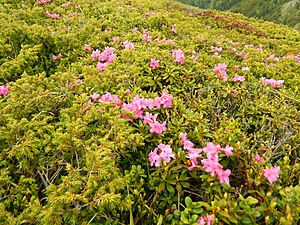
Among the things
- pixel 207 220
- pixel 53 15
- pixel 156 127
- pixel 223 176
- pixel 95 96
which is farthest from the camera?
pixel 53 15

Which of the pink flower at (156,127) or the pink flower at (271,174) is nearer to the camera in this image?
the pink flower at (271,174)

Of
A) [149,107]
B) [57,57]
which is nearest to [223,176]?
[149,107]

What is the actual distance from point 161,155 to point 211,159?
1.13 ft

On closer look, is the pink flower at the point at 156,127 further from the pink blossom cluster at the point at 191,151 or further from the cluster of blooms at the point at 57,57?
the cluster of blooms at the point at 57,57

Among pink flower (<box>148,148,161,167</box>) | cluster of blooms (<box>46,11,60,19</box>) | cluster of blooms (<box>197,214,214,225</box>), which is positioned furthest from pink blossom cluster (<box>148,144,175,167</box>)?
cluster of blooms (<box>46,11,60,19</box>)

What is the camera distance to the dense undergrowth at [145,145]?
1.57 meters

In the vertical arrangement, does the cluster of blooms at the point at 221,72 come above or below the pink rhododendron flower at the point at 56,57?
above

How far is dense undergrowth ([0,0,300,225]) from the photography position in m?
1.57

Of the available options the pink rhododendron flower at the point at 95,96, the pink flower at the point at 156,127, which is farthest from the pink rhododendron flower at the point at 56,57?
the pink flower at the point at 156,127

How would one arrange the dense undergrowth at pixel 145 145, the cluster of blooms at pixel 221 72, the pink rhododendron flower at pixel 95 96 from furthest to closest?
the cluster of blooms at pixel 221 72
the pink rhododendron flower at pixel 95 96
the dense undergrowth at pixel 145 145

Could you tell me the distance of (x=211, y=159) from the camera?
1776mm

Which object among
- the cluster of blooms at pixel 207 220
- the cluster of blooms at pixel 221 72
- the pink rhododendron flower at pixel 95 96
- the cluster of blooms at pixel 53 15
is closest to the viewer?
the cluster of blooms at pixel 207 220

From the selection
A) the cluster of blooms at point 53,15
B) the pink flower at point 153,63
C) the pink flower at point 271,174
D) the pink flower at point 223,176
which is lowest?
the cluster of blooms at point 53,15

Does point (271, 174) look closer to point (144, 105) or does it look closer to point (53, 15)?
point (144, 105)
